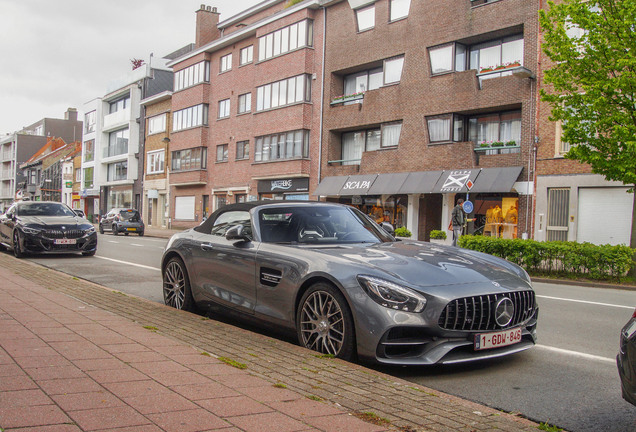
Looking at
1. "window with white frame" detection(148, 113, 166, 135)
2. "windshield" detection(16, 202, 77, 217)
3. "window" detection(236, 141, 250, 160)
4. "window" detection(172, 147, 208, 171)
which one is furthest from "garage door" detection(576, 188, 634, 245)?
"window with white frame" detection(148, 113, 166, 135)

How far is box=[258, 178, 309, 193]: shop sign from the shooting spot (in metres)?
35.4

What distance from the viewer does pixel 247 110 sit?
40.5 m

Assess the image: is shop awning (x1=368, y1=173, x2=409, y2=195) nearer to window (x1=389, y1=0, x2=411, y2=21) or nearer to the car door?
window (x1=389, y1=0, x2=411, y2=21)

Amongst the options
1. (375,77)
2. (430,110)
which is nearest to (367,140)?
(375,77)

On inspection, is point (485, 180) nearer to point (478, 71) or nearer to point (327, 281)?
point (478, 71)

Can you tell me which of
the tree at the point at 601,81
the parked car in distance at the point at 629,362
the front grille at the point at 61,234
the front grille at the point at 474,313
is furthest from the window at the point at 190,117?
the parked car in distance at the point at 629,362

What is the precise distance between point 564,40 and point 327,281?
13795mm

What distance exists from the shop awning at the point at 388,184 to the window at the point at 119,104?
40.4 metres

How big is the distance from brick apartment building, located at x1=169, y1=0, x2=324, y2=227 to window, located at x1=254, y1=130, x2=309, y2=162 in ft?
0.19

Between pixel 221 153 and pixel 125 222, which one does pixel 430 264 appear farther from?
pixel 221 153

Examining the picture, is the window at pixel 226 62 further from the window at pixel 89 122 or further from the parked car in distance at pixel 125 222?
the window at pixel 89 122

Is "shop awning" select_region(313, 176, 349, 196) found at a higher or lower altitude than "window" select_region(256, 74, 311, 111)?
lower

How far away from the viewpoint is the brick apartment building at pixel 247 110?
3500 centimetres

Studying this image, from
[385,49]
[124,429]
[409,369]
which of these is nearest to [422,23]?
[385,49]
